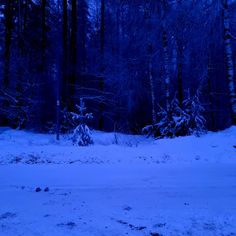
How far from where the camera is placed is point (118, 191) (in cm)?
468

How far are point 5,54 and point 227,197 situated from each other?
16.0m

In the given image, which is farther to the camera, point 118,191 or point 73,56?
point 73,56

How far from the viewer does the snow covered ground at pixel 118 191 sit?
320cm

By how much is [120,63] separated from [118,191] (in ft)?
40.9

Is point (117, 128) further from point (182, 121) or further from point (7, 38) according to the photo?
point (7, 38)

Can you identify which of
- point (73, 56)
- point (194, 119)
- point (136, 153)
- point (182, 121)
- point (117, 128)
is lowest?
point (136, 153)

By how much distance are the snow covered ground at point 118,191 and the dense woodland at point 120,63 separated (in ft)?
14.8

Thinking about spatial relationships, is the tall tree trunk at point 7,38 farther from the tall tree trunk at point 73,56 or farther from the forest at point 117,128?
the tall tree trunk at point 73,56

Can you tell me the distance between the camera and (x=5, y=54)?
15930mm

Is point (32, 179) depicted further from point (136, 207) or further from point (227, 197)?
point (227, 197)

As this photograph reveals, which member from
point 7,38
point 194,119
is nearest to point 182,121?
point 194,119

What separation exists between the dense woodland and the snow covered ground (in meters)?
4.50

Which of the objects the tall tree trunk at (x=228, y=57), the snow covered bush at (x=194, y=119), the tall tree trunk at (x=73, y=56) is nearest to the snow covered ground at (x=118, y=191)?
the tall tree trunk at (x=228, y=57)

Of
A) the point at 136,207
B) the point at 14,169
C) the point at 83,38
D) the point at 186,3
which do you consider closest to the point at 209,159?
the point at 136,207
